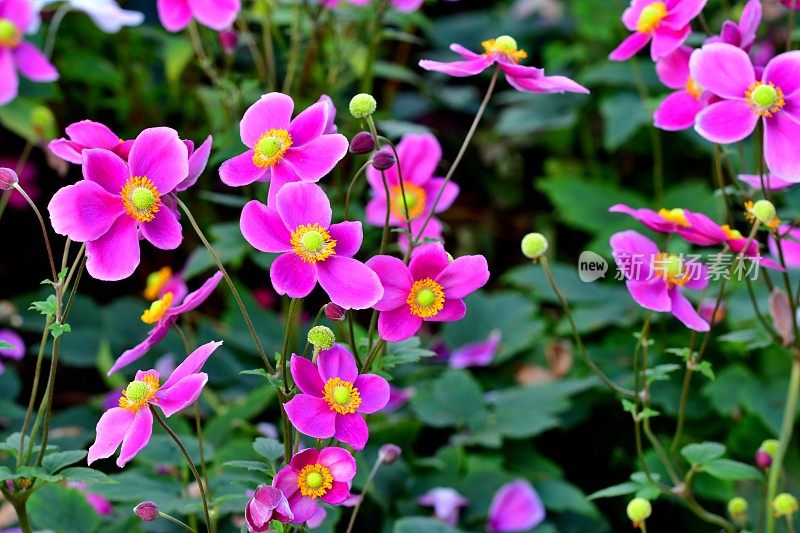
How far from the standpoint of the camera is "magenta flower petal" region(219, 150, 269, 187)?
0.76 m

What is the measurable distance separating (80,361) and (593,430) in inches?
34.8

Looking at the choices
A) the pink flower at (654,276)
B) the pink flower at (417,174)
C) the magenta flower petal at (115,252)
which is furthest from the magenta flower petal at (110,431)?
the pink flower at (417,174)

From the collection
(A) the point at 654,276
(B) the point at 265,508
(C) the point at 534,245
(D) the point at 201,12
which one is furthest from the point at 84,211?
(D) the point at 201,12

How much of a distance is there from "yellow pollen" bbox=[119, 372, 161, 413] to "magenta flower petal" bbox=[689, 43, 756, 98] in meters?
0.53

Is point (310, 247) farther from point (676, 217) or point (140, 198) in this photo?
point (676, 217)

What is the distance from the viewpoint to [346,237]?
2.46ft

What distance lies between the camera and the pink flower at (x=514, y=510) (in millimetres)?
1342

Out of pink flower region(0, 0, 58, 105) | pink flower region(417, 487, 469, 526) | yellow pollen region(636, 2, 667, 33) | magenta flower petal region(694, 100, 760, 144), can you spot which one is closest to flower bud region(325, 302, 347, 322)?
magenta flower petal region(694, 100, 760, 144)

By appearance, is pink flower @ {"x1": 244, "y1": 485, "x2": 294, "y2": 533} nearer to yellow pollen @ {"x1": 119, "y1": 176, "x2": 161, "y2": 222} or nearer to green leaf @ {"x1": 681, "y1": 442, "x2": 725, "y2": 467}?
yellow pollen @ {"x1": 119, "y1": 176, "x2": 161, "y2": 222}

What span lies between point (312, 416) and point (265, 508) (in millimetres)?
74

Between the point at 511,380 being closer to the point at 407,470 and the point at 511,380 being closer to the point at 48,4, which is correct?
the point at 407,470

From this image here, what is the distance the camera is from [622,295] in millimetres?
1801

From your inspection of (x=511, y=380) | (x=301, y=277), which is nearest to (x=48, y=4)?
(x=511, y=380)

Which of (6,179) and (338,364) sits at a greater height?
(6,179)
